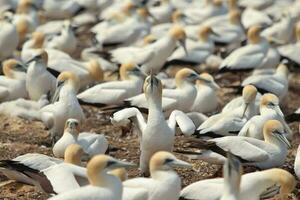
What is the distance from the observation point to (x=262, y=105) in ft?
38.4

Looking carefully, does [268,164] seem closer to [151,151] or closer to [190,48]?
[151,151]

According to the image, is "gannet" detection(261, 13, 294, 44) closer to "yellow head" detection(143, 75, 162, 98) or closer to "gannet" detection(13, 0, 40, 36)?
"gannet" detection(13, 0, 40, 36)

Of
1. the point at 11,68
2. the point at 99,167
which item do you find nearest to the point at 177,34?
the point at 11,68

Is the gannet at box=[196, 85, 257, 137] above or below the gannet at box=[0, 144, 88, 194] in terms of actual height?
below

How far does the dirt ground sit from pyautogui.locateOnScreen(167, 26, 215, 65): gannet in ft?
5.12

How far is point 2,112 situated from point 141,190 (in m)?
5.61

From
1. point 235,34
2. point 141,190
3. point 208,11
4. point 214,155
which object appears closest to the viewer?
point 141,190

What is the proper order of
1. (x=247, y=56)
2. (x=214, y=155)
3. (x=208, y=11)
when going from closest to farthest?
1. (x=214, y=155)
2. (x=247, y=56)
3. (x=208, y=11)

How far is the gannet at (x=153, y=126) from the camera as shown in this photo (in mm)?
9656

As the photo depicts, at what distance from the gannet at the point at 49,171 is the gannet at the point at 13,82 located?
443cm

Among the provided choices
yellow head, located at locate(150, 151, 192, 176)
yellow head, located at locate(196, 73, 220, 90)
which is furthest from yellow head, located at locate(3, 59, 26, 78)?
yellow head, located at locate(150, 151, 192, 176)

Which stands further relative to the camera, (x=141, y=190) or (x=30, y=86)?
(x=30, y=86)

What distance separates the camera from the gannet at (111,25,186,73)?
1556 cm

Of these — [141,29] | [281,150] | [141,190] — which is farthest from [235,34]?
[141,190]
